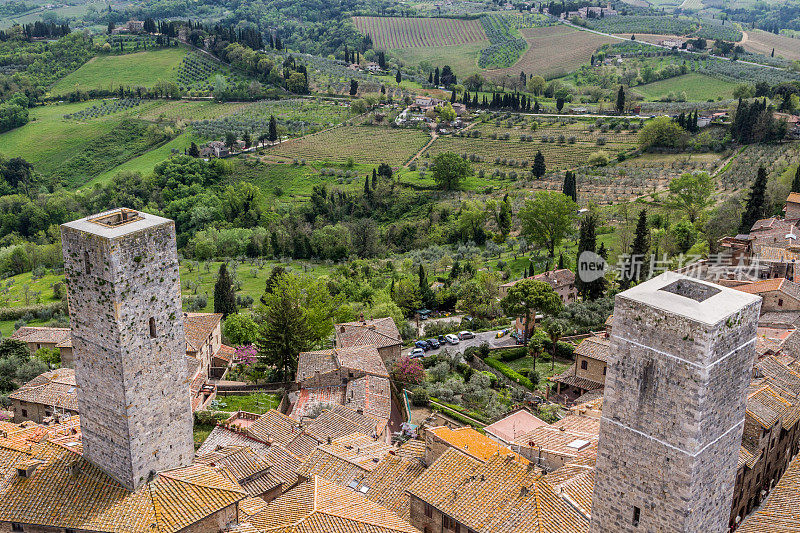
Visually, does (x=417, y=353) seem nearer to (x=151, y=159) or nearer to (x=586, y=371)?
(x=586, y=371)

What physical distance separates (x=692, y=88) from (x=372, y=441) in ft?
406

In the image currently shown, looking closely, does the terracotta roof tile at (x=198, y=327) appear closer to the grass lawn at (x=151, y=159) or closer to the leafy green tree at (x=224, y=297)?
the leafy green tree at (x=224, y=297)

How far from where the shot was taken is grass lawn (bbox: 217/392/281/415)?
41.8 meters

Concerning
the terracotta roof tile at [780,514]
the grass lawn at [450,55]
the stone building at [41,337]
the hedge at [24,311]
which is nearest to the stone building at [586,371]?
the terracotta roof tile at [780,514]

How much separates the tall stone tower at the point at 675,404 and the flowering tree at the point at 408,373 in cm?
2504

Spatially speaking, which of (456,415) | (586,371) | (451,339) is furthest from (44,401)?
(586,371)

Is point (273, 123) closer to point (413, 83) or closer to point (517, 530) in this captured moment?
point (413, 83)

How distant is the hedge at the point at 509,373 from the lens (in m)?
46.2

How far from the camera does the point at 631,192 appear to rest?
87.9 m

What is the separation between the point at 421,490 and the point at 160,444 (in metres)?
10.2

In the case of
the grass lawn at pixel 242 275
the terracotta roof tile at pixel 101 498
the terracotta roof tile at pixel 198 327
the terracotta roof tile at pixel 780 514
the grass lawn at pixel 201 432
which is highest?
the terracotta roof tile at pixel 101 498

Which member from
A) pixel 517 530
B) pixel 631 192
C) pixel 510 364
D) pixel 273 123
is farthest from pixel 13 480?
pixel 273 123

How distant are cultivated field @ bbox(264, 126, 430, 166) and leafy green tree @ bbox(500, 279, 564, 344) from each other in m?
61.0

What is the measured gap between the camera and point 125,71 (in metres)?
152
